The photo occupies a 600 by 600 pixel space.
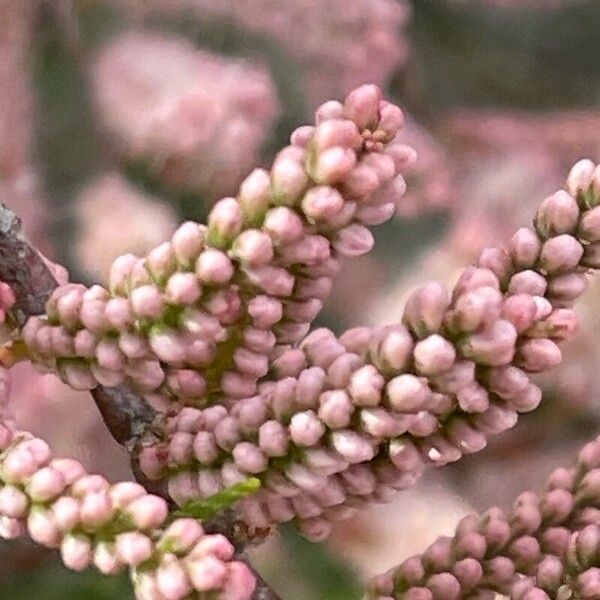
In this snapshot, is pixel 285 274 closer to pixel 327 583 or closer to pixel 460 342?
pixel 460 342

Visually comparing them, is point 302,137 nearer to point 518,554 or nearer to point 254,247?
point 254,247

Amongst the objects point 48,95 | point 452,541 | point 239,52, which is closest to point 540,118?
point 239,52

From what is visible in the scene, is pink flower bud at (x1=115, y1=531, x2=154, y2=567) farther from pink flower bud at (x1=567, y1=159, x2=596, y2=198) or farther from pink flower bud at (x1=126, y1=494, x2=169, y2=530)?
pink flower bud at (x1=567, y1=159, x2=596, y2=198)

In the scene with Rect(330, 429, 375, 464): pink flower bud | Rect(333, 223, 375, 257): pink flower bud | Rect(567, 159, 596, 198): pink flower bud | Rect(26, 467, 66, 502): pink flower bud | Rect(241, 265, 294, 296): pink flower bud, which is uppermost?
Rect(567, 159, 596, 198): pink flower bud

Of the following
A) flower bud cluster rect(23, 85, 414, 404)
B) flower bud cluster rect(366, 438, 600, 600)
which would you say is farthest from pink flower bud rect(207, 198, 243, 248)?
flower bud cluster rect(366, 438, 600, 600)

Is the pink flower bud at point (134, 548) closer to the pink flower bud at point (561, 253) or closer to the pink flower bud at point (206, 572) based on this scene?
the pink flower bud at point (206, 572)

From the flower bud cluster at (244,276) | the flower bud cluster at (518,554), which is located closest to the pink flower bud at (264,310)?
the flower bud cluster at (244,276)

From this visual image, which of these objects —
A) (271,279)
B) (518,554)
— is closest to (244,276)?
(271,279)
